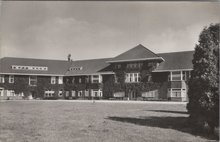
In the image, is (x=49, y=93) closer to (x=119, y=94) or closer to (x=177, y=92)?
(x=119, y=94)

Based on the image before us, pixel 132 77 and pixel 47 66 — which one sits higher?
pixel 47 66

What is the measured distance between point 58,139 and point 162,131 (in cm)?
335

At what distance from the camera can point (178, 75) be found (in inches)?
1294

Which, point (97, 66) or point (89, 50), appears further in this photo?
point (97, 66)

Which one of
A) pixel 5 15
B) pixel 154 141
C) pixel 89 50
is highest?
pixel 5 15

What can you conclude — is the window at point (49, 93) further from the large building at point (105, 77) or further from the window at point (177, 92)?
the window at point (177, 92)

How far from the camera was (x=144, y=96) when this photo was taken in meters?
34.9

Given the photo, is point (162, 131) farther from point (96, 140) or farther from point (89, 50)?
point (89, 50)

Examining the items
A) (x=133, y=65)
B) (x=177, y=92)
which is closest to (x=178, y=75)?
(x=177, y=92)

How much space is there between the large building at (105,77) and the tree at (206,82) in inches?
808

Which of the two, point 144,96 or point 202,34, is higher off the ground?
point 202,34

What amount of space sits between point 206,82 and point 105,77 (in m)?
28.9

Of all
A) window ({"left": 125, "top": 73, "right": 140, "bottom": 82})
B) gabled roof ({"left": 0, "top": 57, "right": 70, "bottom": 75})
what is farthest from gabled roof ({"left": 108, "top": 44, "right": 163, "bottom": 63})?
gabled roof ({"left": 0, "top": 57, "right": 70, "bottom": 75})

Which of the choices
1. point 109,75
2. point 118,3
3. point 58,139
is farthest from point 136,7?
→ point 109,75
